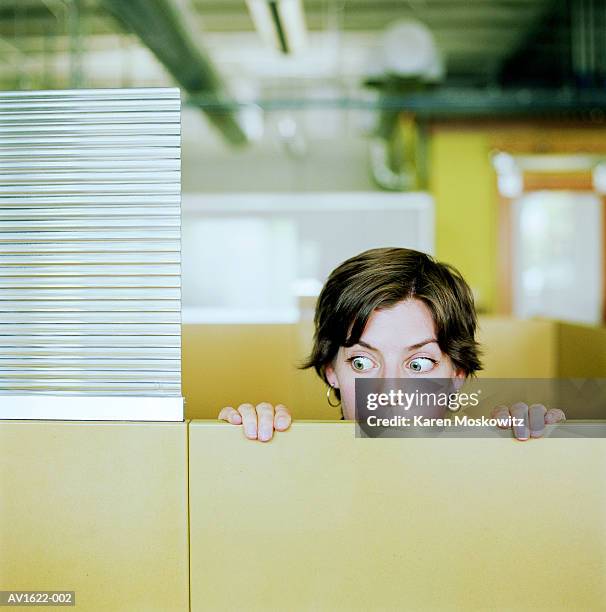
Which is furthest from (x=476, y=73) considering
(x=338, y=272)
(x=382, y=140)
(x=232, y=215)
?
(x=338, y=272)

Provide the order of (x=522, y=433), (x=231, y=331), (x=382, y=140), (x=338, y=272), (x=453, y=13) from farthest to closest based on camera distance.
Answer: (x=382, y=140) < (x=453, y=13) < (x=231, y=331) < (x=338, y=272) < (x=522, y=433)

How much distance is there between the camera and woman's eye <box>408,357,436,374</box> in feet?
3.54

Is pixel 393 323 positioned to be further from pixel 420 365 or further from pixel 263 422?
pixel 263 422

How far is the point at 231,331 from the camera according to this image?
94.0 inches

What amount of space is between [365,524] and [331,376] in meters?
0.50

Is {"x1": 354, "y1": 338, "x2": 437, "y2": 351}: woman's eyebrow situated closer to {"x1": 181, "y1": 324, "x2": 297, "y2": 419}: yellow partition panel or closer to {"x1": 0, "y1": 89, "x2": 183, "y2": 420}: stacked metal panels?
{"x1": 0, "y1": 89, "x2": 183, "y2": 420}: stacked metal panels

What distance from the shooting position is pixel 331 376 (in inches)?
49.3

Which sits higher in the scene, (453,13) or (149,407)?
(453,13)

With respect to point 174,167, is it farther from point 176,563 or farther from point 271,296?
point 271,296

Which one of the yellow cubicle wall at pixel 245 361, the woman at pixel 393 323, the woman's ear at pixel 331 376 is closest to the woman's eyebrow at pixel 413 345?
the woman at pixel 393 323

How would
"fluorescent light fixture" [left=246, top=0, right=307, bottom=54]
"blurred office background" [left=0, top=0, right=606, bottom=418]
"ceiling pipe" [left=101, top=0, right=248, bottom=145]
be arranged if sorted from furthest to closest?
"blurred office background" [left=0, top=0, right=606, bottom=418]
"fluorescent light fixture" [left=246, top=0, right=307, bottom=54]
"ceiling pipe" [left=101, top=0, right=248, bottom=145]

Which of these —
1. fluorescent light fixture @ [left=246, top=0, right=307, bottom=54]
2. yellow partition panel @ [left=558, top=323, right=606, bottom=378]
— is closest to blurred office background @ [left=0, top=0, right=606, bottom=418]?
fluorescent light fixture @ [left=246, top=0, right=307, bottom=54]

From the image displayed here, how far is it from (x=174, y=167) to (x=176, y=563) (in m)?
0.46

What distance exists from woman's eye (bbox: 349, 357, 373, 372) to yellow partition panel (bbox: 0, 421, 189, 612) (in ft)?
1.31
